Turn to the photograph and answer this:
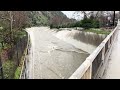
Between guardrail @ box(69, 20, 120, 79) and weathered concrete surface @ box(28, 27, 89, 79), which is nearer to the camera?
guardrail @ box(69, 20, 120, 79)

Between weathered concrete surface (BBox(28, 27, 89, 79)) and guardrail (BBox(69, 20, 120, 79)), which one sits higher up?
guardrail (BBox(69, 20, 120, 79))

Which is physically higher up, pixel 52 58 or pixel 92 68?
pixel 92 68

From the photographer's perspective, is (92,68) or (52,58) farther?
(52,58)

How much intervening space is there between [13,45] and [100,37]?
9729mm

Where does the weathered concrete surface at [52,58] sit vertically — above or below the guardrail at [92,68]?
below

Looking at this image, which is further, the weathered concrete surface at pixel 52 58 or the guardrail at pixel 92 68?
the weathered concrete surface at pixel 52 58
